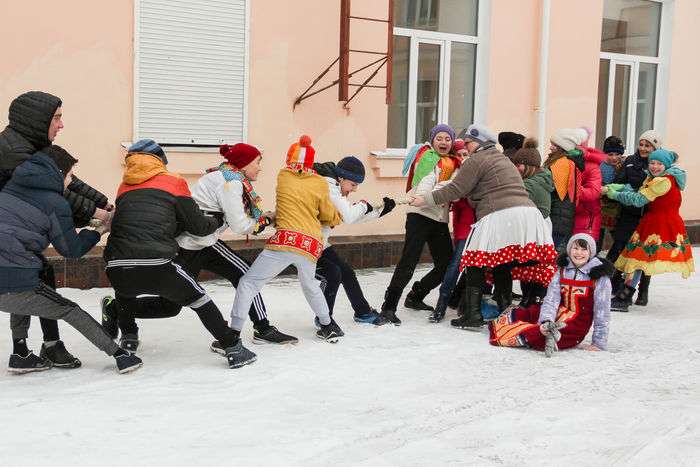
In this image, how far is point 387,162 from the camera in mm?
10656

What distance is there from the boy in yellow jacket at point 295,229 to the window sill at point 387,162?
4.29 m

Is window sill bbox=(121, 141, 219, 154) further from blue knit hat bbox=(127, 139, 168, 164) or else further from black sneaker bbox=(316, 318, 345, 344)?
blue knit hat bbox=(127, 139, 168, 164)

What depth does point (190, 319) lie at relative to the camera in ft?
23.9

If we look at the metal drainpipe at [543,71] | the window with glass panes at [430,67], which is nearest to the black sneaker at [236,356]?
the window with glass panes at [430,67]

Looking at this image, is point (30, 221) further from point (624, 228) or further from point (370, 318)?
point (624, 228)

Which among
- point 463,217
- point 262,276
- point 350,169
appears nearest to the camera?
point 262,276

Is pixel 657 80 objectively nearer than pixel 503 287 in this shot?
No

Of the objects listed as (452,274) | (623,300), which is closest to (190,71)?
(452,274)

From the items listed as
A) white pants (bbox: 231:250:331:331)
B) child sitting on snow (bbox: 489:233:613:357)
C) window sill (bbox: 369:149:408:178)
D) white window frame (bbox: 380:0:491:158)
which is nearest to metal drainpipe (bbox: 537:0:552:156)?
white window frame (bbox: 380:0:491:158)

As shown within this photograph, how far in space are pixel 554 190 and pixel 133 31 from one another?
4086mm

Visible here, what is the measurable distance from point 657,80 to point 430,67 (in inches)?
159

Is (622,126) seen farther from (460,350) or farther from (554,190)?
(460,350)

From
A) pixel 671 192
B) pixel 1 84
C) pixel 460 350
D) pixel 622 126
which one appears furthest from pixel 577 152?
pixel 622 126

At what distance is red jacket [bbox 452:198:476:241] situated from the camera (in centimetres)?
750
